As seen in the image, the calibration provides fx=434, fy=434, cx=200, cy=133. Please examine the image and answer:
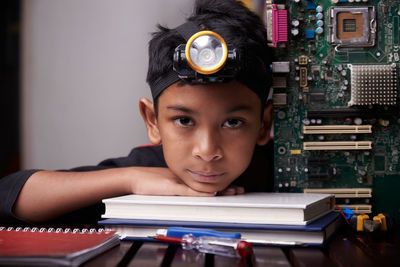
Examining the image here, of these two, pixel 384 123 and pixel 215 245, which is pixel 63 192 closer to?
pixel 215 245

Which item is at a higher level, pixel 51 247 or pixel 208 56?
pixel 208 56

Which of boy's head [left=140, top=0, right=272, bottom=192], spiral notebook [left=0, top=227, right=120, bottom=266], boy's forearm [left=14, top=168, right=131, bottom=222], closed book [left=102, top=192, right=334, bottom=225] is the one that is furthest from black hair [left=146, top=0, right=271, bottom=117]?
spiral notebook [left=0, top=227, right=120, bottom=266]

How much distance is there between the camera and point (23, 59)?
2395 mm

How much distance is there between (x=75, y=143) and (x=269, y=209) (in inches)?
71.6

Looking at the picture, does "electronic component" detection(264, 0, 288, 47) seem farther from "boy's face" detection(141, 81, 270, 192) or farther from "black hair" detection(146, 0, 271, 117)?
"boy's face" detection(141, 81, 270, 192)

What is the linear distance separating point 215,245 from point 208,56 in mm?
374

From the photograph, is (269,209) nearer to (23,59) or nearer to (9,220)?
→ (9,220)

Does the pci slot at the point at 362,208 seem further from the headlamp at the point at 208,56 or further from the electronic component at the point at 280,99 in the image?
the headlamp at the point at 208,56

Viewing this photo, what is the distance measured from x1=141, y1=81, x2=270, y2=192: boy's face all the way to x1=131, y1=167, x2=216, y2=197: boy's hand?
0.06 feet

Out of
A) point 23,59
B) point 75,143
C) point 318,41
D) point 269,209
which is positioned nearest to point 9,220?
point 269,209

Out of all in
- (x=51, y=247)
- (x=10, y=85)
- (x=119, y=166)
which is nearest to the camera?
(x=51, y=247)

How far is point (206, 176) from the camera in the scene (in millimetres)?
1011

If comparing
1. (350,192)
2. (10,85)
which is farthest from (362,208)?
(10,85)

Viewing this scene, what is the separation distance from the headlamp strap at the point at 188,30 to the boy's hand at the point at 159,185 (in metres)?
0.34
